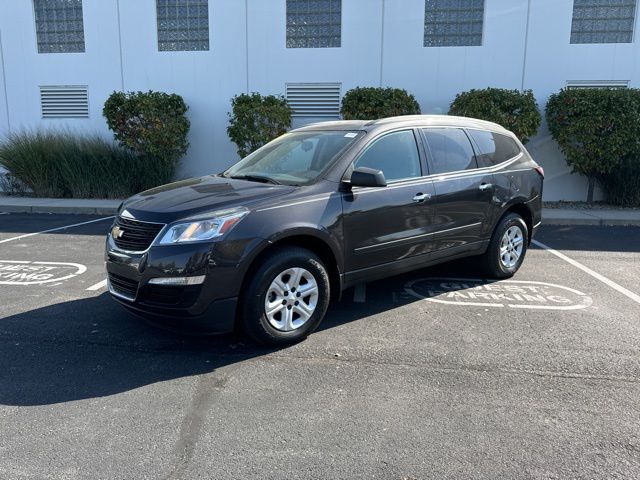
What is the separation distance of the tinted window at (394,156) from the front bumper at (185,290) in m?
1.63

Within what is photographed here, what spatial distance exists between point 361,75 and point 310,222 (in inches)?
347

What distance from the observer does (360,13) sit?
1188 centimetres

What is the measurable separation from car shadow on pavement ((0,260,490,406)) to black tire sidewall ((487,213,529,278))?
1478 mm

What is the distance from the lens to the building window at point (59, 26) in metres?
12.9

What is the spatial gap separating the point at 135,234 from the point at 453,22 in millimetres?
10178

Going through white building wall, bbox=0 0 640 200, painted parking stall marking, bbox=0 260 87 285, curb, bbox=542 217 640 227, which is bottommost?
curb, bbox=542 217 640 227

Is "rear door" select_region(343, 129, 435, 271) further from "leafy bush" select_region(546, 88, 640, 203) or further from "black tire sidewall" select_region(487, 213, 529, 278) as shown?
"leafy bush" select_region(546, 88, 640, 203)

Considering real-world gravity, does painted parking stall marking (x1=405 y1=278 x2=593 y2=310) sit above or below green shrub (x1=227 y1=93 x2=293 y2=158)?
below

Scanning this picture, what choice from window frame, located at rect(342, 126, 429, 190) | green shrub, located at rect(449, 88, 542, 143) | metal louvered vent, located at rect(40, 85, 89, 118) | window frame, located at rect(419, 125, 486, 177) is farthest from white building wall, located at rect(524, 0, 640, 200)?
metal louvered vent, located at rect(40, 85, 89, 118)

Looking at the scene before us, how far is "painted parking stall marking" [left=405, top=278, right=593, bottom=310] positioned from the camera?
208 inches

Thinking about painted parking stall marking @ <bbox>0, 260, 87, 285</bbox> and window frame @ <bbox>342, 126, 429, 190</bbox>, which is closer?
window frame @ <bbox>342, 126, 429, 190</bbox>

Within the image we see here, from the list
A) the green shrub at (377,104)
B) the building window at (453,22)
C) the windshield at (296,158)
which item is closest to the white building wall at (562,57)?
the building window at (453,22)

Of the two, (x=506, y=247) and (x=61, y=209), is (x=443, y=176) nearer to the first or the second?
(x=506, y=247)

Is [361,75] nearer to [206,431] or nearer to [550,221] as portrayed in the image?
[550,221]
